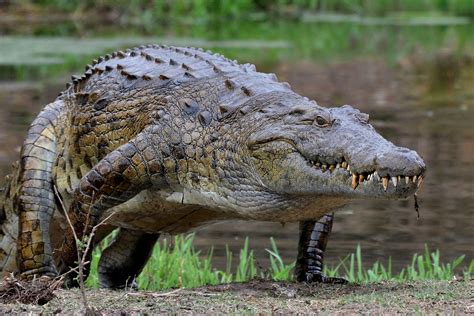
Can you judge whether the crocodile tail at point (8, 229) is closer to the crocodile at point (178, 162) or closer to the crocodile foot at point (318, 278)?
the crocodile at point (178, 162)

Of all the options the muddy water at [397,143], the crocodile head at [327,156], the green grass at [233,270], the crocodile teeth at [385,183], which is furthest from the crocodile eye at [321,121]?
the green grass at [233,270]

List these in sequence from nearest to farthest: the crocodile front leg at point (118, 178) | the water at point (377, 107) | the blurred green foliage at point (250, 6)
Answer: the crocodile front leg at point (118, 178), the water at point (377, 107), the blurred green foliage at point (250, 6)

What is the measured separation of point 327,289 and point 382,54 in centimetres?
1666

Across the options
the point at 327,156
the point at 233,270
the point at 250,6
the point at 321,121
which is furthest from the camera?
the point at 250,6

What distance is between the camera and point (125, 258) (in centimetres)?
627

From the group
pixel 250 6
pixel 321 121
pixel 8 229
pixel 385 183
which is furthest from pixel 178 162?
pixel 250 6

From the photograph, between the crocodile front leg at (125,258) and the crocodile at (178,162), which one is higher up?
the crocodile at (178,162)

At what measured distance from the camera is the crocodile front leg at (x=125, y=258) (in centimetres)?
629

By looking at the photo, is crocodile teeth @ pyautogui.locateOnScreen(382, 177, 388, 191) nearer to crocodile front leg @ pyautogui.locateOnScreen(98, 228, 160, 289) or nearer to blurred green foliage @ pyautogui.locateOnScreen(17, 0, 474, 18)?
crocodile front leg @ pyautogui.locateOnScreen(98, 228, 160, 289)

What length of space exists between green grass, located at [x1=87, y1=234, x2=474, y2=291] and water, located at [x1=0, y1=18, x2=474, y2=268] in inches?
9.6

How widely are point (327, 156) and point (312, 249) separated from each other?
113 centimetres


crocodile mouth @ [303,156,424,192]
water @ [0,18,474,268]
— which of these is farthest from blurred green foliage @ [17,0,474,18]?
crocodile mouth @ [303,156,424,192]

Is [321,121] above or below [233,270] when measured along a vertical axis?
above

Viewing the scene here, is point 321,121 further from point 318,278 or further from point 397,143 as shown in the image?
point 397,143
